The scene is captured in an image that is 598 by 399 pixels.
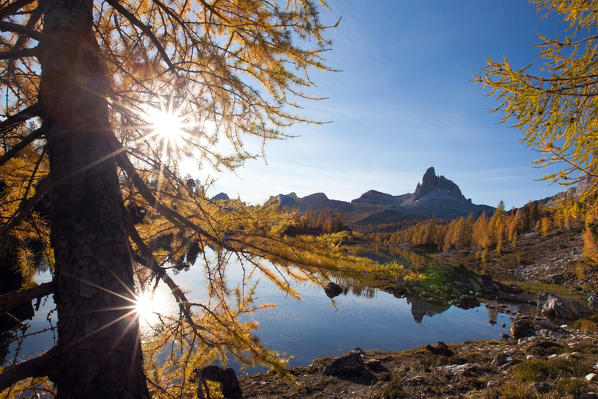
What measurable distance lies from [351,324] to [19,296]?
19073mm

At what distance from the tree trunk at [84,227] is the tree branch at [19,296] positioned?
0.23 feet

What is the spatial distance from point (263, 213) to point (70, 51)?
1.80 meters

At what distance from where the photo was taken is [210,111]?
3.39m

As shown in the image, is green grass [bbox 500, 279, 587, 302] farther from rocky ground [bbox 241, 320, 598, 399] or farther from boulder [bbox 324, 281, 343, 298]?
boulder [bbox 324, 281, 343, 298]

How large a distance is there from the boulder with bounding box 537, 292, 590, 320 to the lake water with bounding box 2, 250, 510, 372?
3125mm

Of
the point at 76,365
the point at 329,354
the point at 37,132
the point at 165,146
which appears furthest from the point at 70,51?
the point at 329,354

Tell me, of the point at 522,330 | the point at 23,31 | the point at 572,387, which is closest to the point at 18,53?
the point at 23,31

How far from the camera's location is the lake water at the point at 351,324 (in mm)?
14344

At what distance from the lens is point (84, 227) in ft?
5.70

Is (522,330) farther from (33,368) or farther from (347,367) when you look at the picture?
(33,368)

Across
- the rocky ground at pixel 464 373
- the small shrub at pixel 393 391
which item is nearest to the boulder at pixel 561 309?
the rocky ground at pixel 464 373

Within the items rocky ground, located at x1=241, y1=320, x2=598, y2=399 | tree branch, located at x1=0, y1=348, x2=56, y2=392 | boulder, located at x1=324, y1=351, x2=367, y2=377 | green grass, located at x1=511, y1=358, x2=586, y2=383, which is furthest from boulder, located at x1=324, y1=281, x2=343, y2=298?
boulder, located at x1=324, y1=351, x2=367, y2=377

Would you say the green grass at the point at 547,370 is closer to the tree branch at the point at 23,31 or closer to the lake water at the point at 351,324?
the lake water at the point at 351,324

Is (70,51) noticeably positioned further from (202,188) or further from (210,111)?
(210,111)
